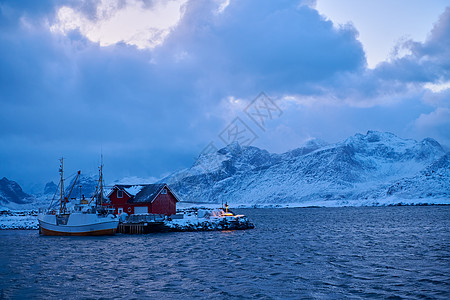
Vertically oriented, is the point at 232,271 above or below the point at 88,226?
below

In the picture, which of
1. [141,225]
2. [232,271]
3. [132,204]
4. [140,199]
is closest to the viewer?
[232,271]

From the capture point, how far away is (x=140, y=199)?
73.8 metres

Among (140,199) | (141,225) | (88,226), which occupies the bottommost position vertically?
(141,225)

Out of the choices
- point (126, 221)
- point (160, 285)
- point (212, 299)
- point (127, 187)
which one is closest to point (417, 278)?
point (212, 299)

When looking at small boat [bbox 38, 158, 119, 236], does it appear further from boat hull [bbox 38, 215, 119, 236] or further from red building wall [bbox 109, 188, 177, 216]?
red building wall [bbox 109, 188, 177, 216]

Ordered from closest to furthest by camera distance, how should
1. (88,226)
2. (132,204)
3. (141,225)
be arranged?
(88,226)
(141,225)
(132,204)

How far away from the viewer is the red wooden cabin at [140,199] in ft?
240

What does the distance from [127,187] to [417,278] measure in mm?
60308

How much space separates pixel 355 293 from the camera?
20.6 metres

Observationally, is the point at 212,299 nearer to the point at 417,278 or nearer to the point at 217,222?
the point at 417,278

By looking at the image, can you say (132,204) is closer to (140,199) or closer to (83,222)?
(140,199)

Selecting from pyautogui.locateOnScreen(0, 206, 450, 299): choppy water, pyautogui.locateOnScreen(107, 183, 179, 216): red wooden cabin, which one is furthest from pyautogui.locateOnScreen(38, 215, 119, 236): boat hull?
pyautogui.locateOnScreen(0, 206, 450, 299): choppy water

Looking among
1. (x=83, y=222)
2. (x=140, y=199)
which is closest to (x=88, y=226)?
(x=83, y=222)

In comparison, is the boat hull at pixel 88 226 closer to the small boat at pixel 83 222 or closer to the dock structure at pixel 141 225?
the small boat at pixel 83 222
